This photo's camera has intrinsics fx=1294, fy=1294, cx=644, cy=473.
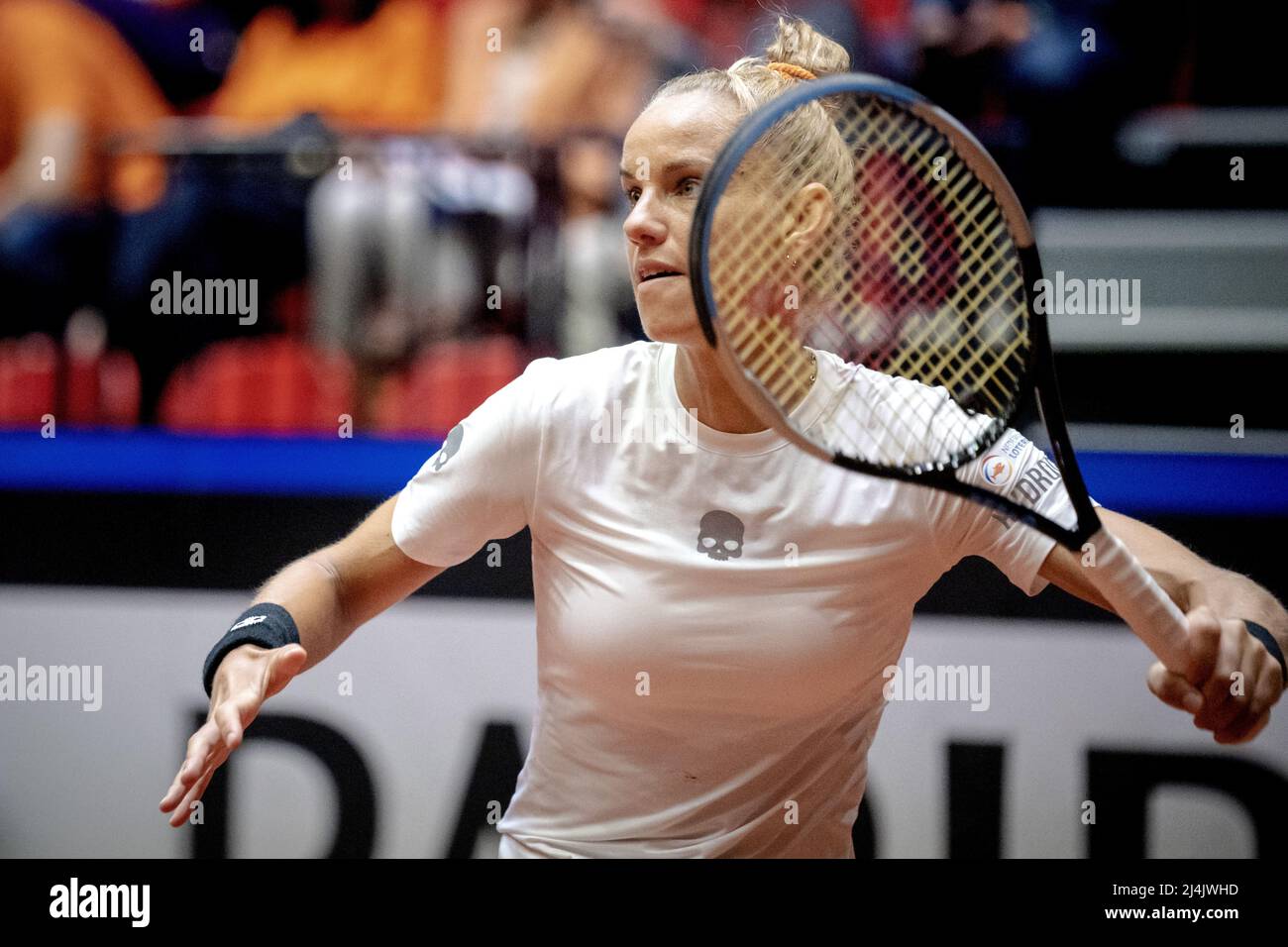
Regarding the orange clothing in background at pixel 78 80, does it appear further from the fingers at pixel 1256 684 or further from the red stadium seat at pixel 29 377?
the fingers at pixel 1256 684

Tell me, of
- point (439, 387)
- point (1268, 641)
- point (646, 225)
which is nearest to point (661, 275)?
point (646, 225)

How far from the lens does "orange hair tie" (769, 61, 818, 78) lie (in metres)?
1.23

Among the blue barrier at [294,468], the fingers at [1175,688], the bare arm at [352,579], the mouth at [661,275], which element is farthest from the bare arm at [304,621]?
the blue barrier at [294,468]

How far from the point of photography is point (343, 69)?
2.38m

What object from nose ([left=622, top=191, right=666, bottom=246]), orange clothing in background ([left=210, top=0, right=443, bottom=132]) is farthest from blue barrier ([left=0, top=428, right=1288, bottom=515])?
nose ([left=622, top=191, right=666, bottom=246])

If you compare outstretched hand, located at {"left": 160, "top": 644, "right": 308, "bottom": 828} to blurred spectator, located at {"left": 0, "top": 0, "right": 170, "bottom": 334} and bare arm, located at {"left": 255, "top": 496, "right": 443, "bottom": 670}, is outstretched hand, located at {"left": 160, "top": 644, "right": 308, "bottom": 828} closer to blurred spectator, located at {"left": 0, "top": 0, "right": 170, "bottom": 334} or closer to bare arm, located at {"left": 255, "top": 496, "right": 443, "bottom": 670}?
bare arm, located at {"left": 255, "top": 496, "right": 443, "bottom": 670}

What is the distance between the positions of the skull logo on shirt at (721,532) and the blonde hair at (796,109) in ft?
0.85

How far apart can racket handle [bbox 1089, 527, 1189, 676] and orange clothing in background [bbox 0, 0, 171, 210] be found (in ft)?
6.36

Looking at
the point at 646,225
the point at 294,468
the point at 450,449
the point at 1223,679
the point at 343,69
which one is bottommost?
the point at 294,468

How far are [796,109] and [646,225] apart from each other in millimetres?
191

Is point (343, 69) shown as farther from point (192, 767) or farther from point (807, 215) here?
point (192, 767)

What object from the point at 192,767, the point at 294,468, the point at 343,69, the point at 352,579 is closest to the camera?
the point at 192,767

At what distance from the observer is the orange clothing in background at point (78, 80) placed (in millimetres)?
2375

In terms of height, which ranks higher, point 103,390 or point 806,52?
point 806,52
